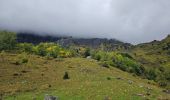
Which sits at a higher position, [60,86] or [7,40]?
[7,40]

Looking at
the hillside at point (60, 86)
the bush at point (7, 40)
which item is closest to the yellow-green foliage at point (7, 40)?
the bush at point (7, 40)

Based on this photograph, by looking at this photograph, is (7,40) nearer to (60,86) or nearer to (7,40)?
(7,40)

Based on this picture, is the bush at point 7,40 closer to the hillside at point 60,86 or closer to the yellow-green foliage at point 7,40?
the yellow-green foliage at point 7,40

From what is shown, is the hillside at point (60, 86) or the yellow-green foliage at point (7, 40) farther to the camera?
the yellow-green foliage at point (7, 40)

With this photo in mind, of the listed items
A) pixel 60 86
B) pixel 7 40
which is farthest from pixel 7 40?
pixel 60 86

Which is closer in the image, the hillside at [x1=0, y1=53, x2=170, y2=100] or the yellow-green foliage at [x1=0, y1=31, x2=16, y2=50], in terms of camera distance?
the hillside at [x1=0, y1=53, x2=170, y2=100]

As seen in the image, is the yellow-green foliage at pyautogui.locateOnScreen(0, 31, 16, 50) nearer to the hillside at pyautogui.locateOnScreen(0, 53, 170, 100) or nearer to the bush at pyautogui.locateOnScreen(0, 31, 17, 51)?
the bush at pyautogui.locateOnScreen(0, 31, 17, 51)

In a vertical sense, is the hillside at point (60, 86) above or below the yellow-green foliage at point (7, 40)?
below

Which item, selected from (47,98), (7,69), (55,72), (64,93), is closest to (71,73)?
(55,72)

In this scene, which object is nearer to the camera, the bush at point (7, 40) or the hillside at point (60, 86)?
the hillside at point (60, 86)

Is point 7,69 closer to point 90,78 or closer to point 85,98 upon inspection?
point 90,78

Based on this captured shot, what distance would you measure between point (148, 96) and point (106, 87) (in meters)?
6.81

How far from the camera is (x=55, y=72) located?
232 feet

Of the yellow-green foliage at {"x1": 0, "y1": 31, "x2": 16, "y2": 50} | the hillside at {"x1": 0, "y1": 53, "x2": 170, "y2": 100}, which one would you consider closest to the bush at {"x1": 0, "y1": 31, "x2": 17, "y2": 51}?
the yellow-green foliage at {"x1": 0, "y1": 31, "x2": 16, "y2": 50}
